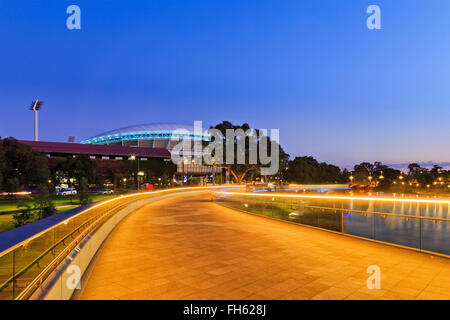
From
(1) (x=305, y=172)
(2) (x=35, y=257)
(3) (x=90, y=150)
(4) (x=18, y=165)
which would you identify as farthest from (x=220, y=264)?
(1) (x=305, y=172)

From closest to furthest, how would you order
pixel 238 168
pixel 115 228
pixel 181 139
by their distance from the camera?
1. pixel 115 228
2. pixel 238 168
3. pixel 181 139

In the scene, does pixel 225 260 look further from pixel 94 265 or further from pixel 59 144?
pixel 59 144

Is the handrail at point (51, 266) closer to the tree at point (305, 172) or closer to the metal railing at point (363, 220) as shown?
the metal railing at point (363, 220)

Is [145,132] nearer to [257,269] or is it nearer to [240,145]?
[240,145]

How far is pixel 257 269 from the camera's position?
6406 mm

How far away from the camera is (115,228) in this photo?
1235cm

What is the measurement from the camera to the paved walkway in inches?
200

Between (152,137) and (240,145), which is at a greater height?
(152,137)

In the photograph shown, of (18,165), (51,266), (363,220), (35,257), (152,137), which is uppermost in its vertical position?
(152,137)

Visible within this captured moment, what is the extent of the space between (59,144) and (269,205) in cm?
7160

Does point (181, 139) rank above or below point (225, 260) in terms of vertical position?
above
